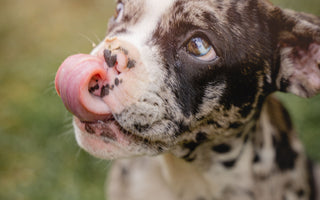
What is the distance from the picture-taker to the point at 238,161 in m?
2.94

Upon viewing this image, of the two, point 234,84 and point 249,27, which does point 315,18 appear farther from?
point 234,84

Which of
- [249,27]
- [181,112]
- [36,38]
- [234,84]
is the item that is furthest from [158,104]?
[36,38]

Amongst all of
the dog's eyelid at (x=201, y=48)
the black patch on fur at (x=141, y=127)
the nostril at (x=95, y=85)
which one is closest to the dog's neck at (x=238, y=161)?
the black patch on fur at (x=141, y=127)

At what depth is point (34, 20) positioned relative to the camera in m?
7.35

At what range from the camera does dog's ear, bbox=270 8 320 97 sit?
259 centimetres

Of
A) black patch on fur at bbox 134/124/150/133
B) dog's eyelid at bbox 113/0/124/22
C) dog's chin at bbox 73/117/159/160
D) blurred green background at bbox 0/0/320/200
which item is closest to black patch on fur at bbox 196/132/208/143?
dog's chin at bbox 73/117/159/160

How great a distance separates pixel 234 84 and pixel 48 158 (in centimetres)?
308

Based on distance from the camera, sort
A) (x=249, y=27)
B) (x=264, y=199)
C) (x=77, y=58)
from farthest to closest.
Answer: (x=264, y=199) < (x=249, y=27) < (x=77, y=58)

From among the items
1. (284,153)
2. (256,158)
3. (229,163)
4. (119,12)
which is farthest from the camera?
(284,153)

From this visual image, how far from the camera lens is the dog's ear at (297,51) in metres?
2.59

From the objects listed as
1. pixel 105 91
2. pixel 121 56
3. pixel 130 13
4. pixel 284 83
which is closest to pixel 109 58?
pixel 121 56

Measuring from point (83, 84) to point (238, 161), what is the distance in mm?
1464

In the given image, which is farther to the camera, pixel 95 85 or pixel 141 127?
pixel 141 127

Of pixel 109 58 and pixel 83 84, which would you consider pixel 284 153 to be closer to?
pixel 109 58
